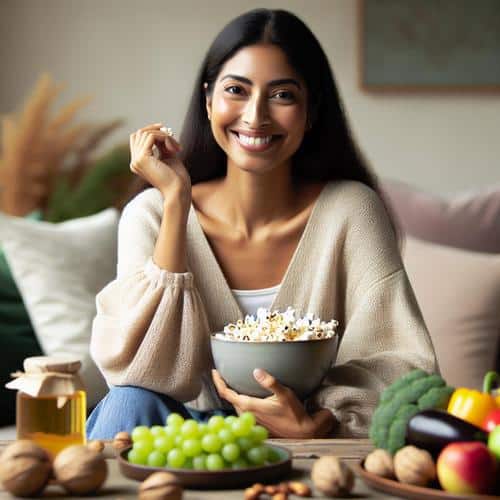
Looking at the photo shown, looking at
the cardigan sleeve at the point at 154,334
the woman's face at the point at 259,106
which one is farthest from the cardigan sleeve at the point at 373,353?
the woman's face at the point at 259,106

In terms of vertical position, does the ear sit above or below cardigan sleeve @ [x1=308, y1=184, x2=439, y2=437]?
above

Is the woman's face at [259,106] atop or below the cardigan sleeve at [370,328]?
atop

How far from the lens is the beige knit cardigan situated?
1839 millimetres

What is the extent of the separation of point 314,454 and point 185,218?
0.67 metres

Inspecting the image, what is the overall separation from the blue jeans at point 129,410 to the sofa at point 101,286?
0.81m

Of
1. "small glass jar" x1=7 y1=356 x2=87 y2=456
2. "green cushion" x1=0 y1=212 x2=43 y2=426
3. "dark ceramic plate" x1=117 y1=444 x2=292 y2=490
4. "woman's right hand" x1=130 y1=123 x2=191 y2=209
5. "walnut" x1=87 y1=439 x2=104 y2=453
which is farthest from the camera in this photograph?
"green cushion" x1=0 y1=212 x2=43 y2=426

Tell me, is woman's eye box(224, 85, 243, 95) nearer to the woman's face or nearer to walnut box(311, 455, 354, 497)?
the woman's face

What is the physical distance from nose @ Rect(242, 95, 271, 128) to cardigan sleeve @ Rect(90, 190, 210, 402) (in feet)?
1.10

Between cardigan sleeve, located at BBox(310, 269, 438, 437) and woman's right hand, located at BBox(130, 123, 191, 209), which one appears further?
woman's right hand, located at BBox(130, 123, 191, 209)

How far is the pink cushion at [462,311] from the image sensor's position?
2.75 m

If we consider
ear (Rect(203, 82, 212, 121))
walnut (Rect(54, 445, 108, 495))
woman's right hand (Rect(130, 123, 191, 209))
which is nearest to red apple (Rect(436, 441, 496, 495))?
walnut (Rect(54, 445, 108, 495))

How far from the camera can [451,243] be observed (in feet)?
10.2

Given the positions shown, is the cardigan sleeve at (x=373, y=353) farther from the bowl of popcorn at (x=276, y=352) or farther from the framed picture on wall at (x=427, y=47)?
the framed picture on wall at (x=427, y=47)

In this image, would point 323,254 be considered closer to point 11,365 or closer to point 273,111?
point 273,111
